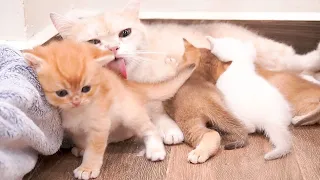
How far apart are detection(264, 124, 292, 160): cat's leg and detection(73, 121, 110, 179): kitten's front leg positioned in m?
0.48

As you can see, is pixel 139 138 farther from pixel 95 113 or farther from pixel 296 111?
pixel 296 111

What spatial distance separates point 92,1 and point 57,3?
0.33 m

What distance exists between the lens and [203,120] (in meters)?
1.42

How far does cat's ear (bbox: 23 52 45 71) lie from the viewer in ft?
3.80

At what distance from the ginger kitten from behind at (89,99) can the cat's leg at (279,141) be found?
12.7 inches

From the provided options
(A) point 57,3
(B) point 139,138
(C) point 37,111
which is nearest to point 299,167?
(B) point 139,138

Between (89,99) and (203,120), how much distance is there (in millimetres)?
393

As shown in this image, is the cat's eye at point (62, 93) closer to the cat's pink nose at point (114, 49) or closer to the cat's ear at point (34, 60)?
the cat's ear at point (34, 60)

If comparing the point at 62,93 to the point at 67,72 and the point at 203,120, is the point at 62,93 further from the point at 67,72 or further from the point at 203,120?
the point at 203,120

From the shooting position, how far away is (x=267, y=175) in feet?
4.09

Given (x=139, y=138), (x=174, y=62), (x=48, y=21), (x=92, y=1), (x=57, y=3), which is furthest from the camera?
(x=92, y=1)

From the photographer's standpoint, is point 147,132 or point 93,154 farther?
point 147,132

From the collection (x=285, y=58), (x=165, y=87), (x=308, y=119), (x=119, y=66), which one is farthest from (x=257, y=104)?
(x=285, y=58)

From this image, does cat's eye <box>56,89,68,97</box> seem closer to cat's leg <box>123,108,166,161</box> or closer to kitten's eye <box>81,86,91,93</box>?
kitten's eye <box>81,86,91,93</box>
